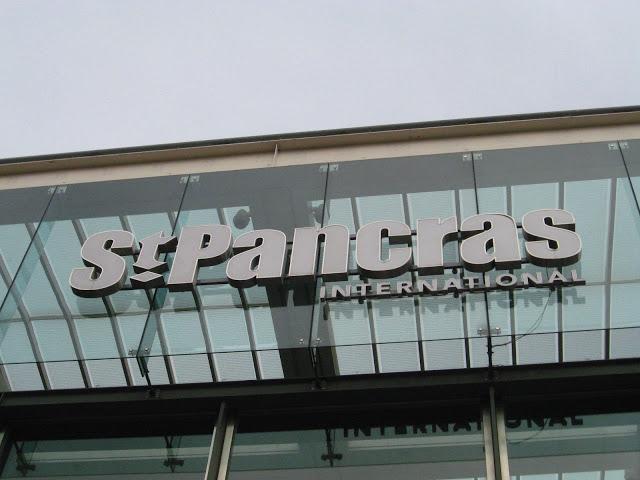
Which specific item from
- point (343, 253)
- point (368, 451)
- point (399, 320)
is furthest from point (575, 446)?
point (343, 253)

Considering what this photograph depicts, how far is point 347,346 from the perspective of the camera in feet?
37.5

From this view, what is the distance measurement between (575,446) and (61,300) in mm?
6428

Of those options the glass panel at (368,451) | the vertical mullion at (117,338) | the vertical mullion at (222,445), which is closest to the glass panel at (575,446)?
the glass panel at (368,451)

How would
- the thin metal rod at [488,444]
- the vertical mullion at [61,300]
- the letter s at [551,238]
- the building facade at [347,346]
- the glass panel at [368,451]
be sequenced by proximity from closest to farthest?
the thin metal rod at [488,444], the glass panel at [368,451], the building facade at [347,346], the vertical mullion at [61,300], the letter s at [551,238]

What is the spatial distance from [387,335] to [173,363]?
97.8 inches

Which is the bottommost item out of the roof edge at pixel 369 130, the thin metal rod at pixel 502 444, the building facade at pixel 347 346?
the thin metal rod at pixel 502 444

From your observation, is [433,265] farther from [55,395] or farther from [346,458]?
[55,395]

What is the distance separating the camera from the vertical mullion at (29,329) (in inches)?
467

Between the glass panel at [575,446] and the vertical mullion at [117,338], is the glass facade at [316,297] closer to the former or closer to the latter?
the vertical mullion at [117,338]

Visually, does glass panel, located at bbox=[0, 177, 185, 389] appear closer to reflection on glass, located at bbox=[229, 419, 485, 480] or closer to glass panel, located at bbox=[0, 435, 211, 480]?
glass panel, located at bbox=[0, 435, 211, 480]

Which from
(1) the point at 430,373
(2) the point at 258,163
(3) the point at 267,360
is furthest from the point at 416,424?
(2) the point at 258,163

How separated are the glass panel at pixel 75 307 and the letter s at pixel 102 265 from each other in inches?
4.2

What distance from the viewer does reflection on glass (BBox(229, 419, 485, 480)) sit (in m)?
10.5

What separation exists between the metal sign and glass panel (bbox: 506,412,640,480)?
1696 millimetres
